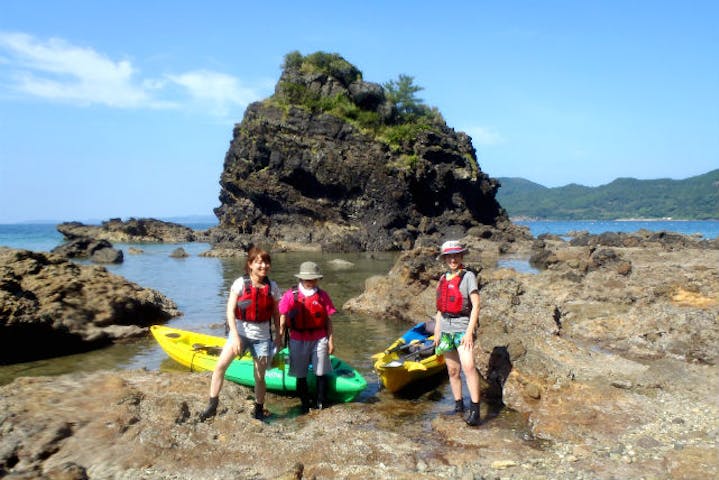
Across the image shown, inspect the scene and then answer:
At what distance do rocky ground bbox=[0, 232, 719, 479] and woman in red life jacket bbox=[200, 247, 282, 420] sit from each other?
1.95ft

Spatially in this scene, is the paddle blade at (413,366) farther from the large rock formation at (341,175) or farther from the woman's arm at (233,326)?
the large rock formation at (341,175)

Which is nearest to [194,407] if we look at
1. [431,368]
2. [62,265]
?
[431,368]

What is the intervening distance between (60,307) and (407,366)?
8433 mm

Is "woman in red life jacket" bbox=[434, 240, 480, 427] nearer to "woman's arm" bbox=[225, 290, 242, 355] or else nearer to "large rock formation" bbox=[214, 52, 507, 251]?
"woman's arm" bbox=[225, 290, 242, 355]

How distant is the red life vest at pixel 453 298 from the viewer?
6375 millimetres

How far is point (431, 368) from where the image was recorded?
8430 mm

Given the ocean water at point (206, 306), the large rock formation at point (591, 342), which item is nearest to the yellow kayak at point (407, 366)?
the large rock formation at point (591, 342)

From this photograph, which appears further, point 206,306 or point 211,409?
point 206,306

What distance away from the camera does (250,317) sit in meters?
6.43

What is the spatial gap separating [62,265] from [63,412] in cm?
927

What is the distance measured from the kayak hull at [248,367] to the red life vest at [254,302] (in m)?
1.46

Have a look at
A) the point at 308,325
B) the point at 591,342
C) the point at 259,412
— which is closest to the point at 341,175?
the point at 591,342

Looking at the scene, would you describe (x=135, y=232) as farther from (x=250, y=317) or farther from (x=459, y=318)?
(x=459, y=318)

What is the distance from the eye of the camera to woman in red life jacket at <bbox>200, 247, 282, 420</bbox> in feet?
20.9
